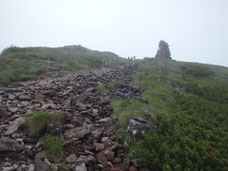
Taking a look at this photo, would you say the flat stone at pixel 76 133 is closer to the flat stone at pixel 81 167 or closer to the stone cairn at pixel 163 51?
the flat stone at pixel 81 167

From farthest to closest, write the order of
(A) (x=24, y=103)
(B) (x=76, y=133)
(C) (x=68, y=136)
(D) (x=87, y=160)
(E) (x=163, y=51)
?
(E) (x=163, y=51), (A) (x=24, y=103), (B) (x=76, y=133), (C) (x=68, y=136), (D) (x=87, y=160)

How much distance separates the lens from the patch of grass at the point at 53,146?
10.1 feet

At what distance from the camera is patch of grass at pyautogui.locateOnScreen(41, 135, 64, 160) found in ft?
10.1

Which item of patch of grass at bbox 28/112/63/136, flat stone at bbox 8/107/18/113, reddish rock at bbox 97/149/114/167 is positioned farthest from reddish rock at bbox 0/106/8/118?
reddish rock at bbox 97/149/114/167

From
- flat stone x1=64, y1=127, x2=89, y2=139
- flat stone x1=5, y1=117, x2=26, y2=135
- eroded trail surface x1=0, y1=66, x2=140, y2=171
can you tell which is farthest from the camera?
flat stone x1=64, y1=127, x2=89, y2=139

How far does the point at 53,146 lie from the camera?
3.19m

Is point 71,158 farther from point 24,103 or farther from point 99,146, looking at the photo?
point 24,103

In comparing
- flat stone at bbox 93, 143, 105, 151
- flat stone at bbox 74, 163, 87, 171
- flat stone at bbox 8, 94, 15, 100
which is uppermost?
flat stone at bbox 8, 94, 15, 100

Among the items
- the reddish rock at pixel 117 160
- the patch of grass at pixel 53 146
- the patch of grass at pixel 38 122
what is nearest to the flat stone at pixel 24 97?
the patch of grass at pixel 38 122

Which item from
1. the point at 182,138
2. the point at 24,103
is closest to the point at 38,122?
the point at 24,103

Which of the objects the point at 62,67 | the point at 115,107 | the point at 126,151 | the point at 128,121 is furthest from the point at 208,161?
the point at 62,67

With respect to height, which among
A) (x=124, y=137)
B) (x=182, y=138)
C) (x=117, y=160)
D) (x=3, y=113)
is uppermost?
(x=3, y=113)

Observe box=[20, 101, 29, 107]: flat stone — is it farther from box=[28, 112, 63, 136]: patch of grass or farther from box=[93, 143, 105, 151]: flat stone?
box=[93, 143, 105, 151]: flat stone

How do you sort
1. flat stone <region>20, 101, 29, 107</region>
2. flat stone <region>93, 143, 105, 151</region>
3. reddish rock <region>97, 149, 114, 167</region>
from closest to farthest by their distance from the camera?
1. reddish rock <region>97, 149, 114, 167</region>
2. flat stone <region>93, 143, 105, 151</region>
3. flat stone <region>20, 101, 29, 107</region>
